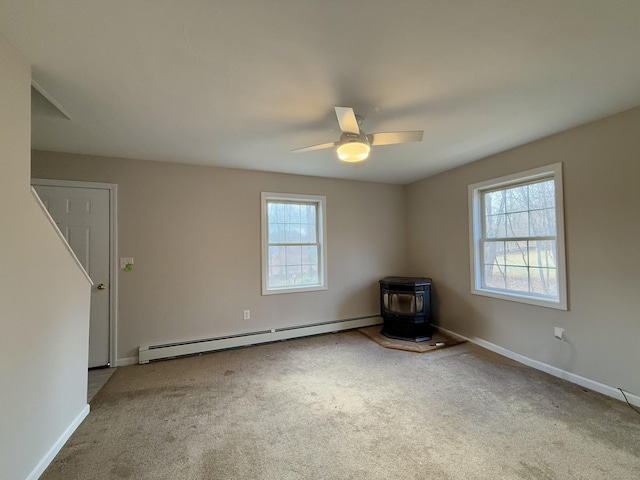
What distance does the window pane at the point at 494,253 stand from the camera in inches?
135

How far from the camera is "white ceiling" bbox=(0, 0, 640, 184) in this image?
1301 millimetres

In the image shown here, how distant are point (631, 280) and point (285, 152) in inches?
135

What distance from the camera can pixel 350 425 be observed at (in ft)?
6.73

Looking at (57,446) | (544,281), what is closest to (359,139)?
(544,281)

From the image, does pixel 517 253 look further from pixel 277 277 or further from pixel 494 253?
pixel 277 277

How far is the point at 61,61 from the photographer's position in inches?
63.8

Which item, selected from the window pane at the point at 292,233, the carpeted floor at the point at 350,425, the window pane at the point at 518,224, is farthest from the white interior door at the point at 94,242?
the window pane at the point at 518,224

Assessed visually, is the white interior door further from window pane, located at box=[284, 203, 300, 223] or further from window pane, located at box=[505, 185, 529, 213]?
window pane, located at box=[505, 185, 529, 213]

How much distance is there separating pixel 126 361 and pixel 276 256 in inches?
86.6

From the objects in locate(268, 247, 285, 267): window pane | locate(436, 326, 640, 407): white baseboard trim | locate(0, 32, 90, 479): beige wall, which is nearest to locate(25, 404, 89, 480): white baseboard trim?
locate(0, 32, 90, 479): beige wall

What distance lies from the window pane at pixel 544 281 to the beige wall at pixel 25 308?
4303mm

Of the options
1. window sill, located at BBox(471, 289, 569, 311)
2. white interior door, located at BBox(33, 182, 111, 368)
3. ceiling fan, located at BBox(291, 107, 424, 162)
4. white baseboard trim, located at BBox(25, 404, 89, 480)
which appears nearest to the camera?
white baseboard trim, located at BBox(25, 404, 89, 480)

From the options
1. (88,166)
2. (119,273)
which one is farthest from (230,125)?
(119,273)

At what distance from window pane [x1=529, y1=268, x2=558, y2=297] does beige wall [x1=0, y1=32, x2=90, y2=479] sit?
430 centimetres
